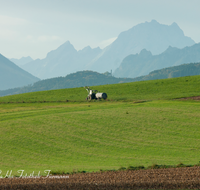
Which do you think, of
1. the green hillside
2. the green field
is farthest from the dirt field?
the green hillside

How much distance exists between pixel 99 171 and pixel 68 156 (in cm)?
606

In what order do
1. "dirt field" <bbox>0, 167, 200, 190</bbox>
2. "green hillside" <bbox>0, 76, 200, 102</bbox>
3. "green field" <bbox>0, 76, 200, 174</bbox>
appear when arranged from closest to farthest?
"dirt field" <bbox>0, 167, 200, 190</bbox> < "green field" <bbox>0, 76, 200, 174</bbox> < "green hillside" <bbox>0, 76, 200, 102</bbox>

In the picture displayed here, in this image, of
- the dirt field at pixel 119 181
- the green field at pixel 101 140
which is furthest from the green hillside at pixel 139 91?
the dirt field at pixel 119 181

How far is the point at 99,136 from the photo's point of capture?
30812mm

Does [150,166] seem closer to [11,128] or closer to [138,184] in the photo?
[138,184]

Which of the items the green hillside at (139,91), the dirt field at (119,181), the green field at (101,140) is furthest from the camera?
the green hillside at (139,91)

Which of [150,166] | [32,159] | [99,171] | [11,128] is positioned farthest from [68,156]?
[11,128]

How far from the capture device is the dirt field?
15719 mm

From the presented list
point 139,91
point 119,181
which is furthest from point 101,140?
point 139,91

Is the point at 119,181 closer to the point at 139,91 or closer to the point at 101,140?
the point at 101,140

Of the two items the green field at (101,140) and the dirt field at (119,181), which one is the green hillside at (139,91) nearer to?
the green field at (101,140)

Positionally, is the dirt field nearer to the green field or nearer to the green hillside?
the green field

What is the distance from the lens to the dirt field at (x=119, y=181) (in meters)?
15.7

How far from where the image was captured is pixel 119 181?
53.7 ft
